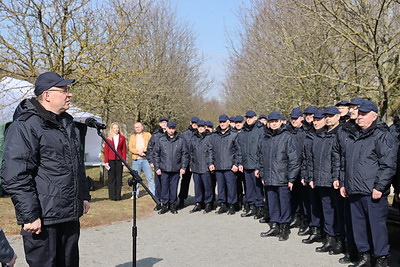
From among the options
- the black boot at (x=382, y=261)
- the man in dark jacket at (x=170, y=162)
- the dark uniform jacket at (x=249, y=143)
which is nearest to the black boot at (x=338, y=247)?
the black boot at (x=382, y=261)

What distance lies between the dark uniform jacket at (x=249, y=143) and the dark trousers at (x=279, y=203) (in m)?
1.72

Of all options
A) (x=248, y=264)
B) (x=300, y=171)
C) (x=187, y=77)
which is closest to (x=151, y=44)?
(x=187, y=77)

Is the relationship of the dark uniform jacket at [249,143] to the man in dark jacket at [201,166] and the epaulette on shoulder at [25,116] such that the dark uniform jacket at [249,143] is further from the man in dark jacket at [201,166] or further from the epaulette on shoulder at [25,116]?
the epaulette on shoulder at [25,116]

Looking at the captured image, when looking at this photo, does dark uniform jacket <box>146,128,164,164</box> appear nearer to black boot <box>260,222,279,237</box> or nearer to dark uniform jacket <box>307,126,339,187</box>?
black boot <box>260,222,279,237</box>

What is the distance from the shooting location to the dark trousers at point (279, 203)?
8211 millimetres

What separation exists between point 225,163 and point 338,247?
402 cm

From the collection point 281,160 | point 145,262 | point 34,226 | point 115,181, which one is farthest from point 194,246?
point 115,181

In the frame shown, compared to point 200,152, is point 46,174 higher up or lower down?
lower down

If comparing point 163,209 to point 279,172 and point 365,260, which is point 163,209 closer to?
point 279,172

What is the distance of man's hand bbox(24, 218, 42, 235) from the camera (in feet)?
12.3

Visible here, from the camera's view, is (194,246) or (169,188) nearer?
(194,246)

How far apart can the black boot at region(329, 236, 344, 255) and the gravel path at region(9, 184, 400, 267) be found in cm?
13

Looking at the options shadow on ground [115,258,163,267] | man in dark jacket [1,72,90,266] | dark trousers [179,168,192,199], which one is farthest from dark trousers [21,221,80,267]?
dark trousers [179,168,192,199]

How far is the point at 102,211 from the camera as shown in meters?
10.6
